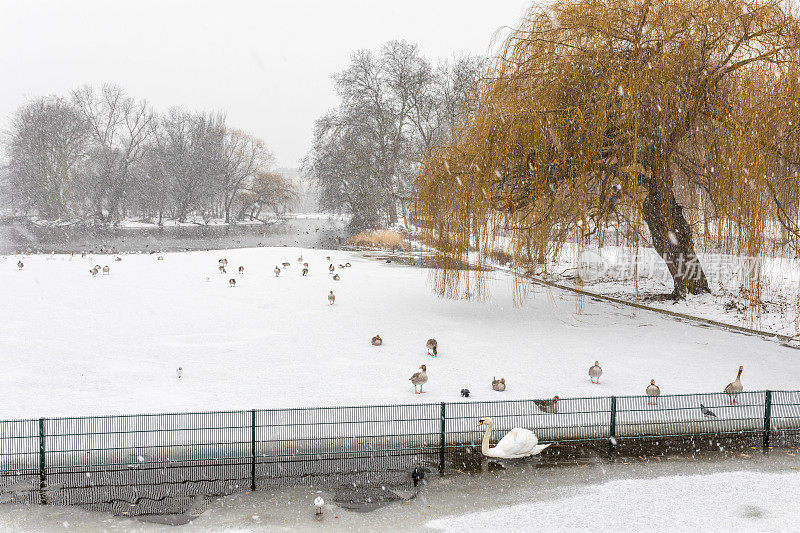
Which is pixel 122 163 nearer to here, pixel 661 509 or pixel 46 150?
pixel 46 150

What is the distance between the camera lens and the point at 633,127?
1611cm

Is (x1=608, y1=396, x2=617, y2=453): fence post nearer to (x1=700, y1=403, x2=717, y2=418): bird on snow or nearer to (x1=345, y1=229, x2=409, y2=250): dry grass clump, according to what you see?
(x1=700, y1=403, x2=717, y2=418): bird on snow

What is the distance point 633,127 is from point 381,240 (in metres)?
34.4

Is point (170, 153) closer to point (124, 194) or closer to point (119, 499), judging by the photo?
point (124, 194)

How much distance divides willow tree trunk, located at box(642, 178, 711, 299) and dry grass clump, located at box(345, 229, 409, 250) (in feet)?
89.6

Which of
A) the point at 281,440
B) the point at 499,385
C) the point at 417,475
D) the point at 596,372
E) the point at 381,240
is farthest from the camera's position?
the point at 381,240

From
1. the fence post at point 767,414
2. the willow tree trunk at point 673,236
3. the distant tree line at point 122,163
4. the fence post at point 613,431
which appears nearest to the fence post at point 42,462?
the fence post at point 613,431

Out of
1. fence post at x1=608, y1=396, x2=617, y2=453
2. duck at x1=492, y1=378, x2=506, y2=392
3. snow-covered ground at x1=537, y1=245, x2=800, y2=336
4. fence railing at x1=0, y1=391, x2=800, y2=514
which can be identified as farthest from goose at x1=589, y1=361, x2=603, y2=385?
snow-covered ground at x1=537, y1=245, x2=800, y2=336

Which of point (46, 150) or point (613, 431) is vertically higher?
point (46, 150)

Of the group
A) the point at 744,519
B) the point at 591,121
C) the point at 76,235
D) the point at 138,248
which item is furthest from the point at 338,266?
the point at 76,235

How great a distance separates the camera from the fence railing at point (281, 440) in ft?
29.8

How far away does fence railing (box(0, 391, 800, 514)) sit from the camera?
909 cm

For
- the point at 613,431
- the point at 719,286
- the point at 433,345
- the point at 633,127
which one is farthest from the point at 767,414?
the point at 719,286

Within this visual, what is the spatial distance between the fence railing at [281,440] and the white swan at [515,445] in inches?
20.4
